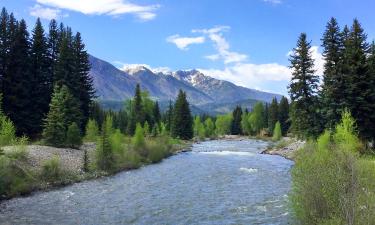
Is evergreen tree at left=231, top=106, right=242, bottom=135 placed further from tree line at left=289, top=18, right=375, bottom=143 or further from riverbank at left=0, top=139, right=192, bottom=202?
riverbank at left=0, top=139, right=192, bottom=202

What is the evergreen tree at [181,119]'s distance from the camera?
104938 millimetres

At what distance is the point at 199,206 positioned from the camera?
1186 inches

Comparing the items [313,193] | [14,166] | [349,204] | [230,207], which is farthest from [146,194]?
[349,204]

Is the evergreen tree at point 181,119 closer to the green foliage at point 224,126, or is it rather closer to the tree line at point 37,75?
the tree line at point 37,75

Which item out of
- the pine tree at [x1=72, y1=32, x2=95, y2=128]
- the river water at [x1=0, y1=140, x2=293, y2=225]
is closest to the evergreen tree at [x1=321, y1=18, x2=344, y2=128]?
the river water at [x1=0, y1=140, x2=293, y2=225]

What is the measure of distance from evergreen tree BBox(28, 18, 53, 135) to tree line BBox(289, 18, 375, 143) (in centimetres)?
3593

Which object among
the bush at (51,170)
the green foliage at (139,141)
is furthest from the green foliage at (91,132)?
the bush at (51,170)

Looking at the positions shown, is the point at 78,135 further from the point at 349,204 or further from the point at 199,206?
the point at 349,204

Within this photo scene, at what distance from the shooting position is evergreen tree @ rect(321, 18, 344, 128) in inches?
1967

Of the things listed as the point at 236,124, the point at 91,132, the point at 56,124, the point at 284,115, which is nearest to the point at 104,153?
the point at 56,124

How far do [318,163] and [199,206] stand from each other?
44.3 feet

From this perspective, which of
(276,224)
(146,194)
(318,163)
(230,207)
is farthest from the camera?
(146,194)

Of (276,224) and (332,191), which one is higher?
(332,191)

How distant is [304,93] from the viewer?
57375 millimetres
